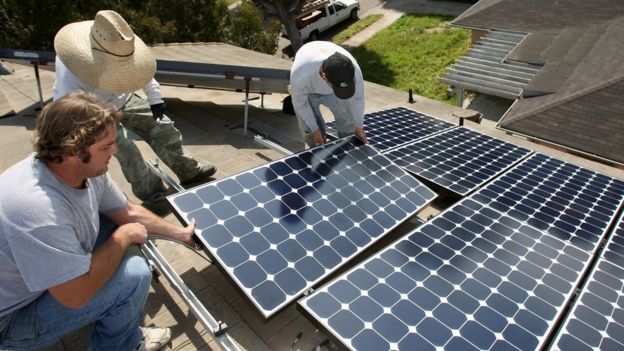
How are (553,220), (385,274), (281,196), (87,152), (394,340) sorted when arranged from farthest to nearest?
(553,220) < (281,196) < (385,274) < (394,340) < (87,152)

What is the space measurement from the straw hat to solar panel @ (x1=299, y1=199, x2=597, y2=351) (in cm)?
400

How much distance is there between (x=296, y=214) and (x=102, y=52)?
11.2 ft

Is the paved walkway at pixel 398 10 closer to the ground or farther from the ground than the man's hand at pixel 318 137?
closer to the ground

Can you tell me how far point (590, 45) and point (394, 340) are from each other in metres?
19.2

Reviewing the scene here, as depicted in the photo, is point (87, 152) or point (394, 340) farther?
point (394, 340)

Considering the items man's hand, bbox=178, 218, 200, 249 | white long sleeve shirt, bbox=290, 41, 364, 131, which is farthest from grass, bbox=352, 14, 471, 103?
man's hand, bbox=178, 218, 200, 249

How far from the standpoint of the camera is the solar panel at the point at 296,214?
12.9ft

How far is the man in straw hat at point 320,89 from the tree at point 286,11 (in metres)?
21.3

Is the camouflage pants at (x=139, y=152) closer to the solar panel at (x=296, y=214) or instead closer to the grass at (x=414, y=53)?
the solar panel at (x=296, y=214)

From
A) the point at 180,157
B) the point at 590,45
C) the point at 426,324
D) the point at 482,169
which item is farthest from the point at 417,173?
the point at 590,45

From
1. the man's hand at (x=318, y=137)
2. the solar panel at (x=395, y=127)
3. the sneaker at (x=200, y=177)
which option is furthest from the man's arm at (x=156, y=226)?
the solar panel at (x=395, y=127)

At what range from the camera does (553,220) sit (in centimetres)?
537

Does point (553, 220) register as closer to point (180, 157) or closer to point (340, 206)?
point (340, 206)

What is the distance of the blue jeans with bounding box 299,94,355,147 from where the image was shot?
705cm
